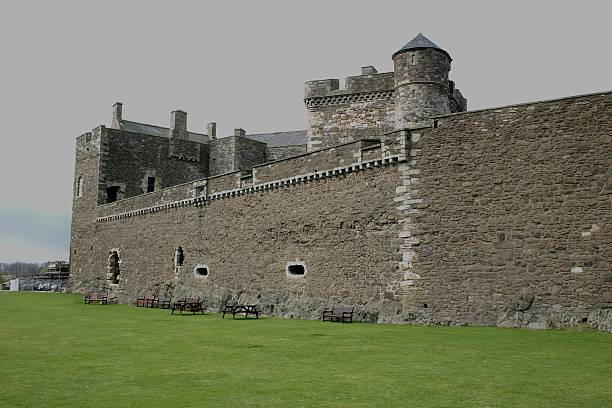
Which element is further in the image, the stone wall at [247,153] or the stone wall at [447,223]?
the stone wall at [247,153]

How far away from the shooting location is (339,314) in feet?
64.0

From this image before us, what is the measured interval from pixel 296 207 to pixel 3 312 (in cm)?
1071

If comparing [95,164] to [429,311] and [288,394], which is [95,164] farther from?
[288,394]

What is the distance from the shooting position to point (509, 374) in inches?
364

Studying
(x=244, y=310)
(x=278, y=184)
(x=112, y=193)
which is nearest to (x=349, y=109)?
(x=278, y=184)

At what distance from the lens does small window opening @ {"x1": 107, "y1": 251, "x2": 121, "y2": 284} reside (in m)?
35.0

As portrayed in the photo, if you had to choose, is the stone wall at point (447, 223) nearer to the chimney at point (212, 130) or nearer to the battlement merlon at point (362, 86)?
the battlement merlon at point (362, 86)

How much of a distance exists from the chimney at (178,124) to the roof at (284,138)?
5884 millimetres

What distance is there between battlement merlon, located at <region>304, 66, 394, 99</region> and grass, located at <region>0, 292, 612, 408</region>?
45.9ft

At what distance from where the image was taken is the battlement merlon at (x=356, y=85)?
27453 millimetres

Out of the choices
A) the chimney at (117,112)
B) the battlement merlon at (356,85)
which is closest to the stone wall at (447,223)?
the battlement merlon at (356,85)

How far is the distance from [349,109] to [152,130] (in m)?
21.6

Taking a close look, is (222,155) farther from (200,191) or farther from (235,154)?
(200,191)

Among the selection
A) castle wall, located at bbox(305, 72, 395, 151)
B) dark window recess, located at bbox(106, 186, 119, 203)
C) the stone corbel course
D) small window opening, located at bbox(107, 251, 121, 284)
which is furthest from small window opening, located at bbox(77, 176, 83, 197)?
castle wall, located at bbox(305, 72, 395, 151)
